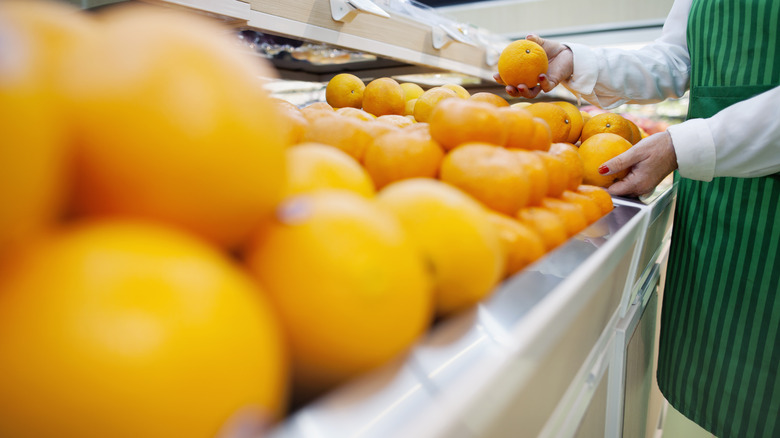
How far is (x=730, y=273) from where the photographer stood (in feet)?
4.15

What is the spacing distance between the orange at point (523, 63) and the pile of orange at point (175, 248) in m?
1.12

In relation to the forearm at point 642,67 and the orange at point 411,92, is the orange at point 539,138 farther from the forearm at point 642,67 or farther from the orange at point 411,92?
the forearm at point 642,67

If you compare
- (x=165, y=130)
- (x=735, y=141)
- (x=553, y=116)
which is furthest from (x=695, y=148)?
(x=165, y=130)

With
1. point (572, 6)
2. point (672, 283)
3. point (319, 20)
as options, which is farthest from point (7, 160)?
point (572, 6)

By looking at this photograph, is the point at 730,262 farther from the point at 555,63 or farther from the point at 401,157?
the point at 401,157

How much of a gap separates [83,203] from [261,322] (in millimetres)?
138

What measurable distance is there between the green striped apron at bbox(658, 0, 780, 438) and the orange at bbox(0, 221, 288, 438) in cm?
130

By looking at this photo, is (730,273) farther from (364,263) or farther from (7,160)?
(7,160)

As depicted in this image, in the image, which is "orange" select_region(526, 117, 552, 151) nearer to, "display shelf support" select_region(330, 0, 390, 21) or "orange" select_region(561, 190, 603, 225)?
"orange" select_region(561, 190, 603, 225)

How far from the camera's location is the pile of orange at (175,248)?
23cm

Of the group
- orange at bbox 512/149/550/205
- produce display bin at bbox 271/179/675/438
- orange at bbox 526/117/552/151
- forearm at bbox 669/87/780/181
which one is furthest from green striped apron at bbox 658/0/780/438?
orange at bbox 512/149/550/205

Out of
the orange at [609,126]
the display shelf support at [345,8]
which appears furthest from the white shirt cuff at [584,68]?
the display shelf support at [345,8]

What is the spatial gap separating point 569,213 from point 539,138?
0.14 m

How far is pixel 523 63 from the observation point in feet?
4.52
